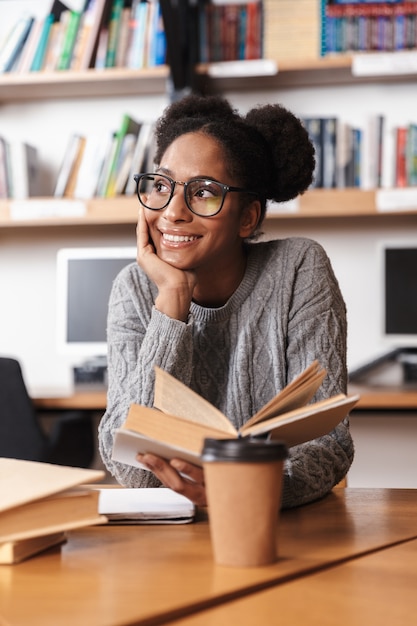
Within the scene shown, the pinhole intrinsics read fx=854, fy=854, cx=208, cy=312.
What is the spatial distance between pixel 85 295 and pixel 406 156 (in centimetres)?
116

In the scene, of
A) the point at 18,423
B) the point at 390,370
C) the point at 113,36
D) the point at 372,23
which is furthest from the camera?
the point at 390,370

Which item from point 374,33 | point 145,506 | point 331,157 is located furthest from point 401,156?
point 145,506

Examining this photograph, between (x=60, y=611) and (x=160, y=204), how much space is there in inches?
35.7

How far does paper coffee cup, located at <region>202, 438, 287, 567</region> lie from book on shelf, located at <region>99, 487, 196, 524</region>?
8.9 inches

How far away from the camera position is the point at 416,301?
2.81 metres

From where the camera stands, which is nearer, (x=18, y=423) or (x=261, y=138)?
(x=261, y=138)

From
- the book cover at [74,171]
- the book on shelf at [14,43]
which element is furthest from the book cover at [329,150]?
the book on shelf at [14,43]

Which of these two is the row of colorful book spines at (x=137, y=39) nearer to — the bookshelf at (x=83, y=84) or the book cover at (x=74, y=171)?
the bookshelf at (x=83, y=84)

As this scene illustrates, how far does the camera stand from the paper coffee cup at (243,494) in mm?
746

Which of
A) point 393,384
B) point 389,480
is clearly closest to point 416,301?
point 393,384

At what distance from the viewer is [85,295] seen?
2920mm

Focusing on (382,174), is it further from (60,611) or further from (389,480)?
(60,611)

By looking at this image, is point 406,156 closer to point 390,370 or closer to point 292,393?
point 390,370

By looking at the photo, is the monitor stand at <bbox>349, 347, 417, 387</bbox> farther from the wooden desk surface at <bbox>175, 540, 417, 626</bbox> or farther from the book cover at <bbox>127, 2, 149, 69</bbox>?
the wooden desk surface at <bbox>175, 540, 417, 626</bbox>
